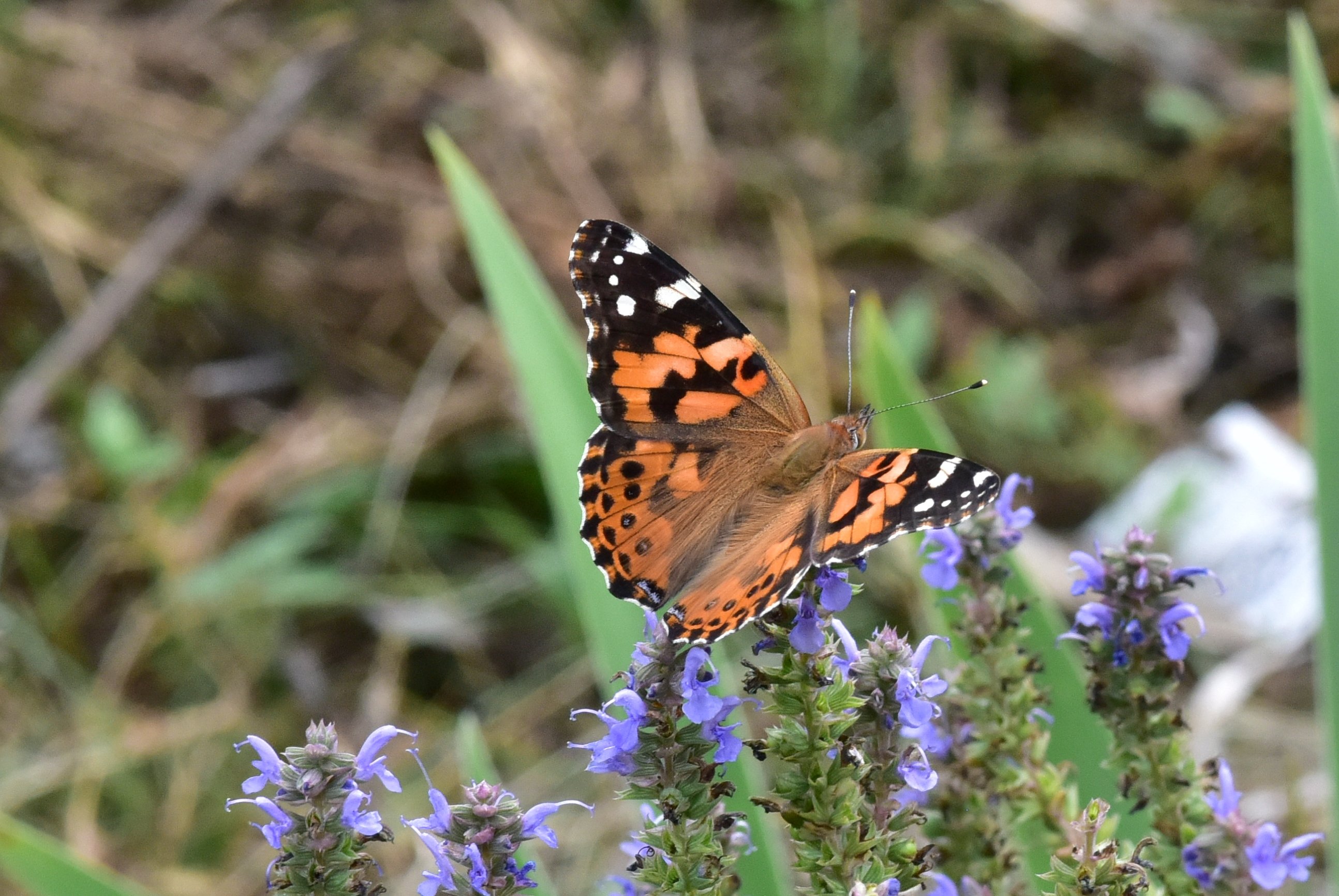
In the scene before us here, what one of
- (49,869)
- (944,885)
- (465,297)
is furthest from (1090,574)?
(465,297)

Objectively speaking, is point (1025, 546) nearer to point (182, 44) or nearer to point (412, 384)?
point (412, 384)

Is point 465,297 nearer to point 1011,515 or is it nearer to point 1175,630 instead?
point 1011,515

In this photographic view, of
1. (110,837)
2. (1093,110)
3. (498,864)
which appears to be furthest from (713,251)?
(498,864)

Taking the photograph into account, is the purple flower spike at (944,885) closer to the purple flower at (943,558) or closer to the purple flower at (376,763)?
Answer: the purple flower at (943,558)

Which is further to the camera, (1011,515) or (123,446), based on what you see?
(123,446)

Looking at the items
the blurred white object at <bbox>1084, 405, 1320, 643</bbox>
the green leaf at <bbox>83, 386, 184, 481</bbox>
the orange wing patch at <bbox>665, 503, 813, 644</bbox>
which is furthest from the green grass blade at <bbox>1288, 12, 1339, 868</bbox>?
the green leaf at <bbox>83, 386, 184, 481</bbox>

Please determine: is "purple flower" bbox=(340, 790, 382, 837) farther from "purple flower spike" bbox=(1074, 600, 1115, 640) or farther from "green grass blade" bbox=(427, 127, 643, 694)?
"green grass blade" bbox=(427, 127, 643, 694)

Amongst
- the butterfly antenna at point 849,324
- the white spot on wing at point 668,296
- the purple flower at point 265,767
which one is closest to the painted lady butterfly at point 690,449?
the white spot on wing at point 668,296
